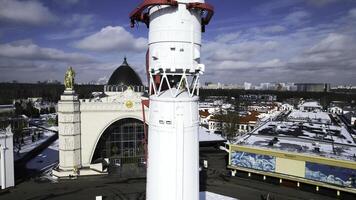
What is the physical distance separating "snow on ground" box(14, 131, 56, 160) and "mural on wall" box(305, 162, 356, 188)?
34861 mm

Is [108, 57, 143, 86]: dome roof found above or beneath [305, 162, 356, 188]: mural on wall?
above

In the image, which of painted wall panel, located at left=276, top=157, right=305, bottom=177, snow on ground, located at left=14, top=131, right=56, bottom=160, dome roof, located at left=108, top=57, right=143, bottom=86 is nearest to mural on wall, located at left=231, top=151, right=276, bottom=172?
painted wall panel, located at left=276, top=157, right=305, bottom=177

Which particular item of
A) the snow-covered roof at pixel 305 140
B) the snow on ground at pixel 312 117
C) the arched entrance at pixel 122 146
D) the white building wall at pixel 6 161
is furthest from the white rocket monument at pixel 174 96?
the snow on ground at pixel 312 117

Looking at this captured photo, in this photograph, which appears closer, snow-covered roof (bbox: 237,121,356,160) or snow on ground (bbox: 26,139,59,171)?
snow-covered roof (bbox: 237,121,356,160)

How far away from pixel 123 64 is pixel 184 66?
3361 cm

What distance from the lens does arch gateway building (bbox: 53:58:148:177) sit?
3172cm

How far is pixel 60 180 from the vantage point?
30.3m

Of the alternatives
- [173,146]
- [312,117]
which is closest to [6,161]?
[173,146]

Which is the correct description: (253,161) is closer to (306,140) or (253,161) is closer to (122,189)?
(306,140)

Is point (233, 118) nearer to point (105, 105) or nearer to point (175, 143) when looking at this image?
point (105, 105)

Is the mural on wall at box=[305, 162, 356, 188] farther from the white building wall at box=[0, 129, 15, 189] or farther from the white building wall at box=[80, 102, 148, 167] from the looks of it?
the white building wall at box=[0, 129, 15, 189]

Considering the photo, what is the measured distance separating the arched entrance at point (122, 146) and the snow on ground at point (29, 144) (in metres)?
11.5

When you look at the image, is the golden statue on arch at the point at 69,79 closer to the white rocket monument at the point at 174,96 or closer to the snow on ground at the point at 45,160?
the snow on ground at the point at 45,160

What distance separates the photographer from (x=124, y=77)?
39.9 m
